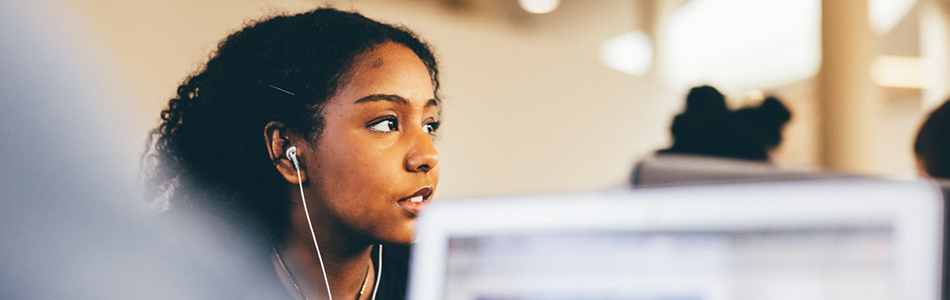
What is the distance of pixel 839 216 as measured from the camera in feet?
1.14

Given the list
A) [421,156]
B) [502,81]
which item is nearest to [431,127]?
[421,156]

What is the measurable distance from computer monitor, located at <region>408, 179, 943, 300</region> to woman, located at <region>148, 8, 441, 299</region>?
410mm

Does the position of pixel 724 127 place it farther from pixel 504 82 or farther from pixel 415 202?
pixel 415 202

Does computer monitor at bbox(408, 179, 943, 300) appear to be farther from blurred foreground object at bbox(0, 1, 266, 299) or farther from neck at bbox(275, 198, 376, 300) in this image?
blurred foreground object at bbox(0, 1, 266, 299)

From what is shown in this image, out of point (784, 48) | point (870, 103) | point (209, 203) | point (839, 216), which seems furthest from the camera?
point (784, 48)

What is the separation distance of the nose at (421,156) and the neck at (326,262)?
0.40 feet

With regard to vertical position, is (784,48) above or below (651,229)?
above

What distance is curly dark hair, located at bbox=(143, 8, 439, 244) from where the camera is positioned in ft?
2.92

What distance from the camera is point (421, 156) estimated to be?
866 millimetres

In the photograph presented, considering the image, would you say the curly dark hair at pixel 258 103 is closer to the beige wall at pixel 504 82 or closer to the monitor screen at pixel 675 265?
the beige wall at pixel 504 82

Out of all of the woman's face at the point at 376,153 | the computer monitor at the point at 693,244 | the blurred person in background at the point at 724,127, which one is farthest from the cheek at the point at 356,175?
the blurred person in background at the point at 724,127

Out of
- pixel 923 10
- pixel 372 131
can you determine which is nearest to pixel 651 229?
pixel 372 131

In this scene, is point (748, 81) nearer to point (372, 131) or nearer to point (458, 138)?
point (458, 138)

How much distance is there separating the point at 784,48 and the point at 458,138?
8.81 feet
